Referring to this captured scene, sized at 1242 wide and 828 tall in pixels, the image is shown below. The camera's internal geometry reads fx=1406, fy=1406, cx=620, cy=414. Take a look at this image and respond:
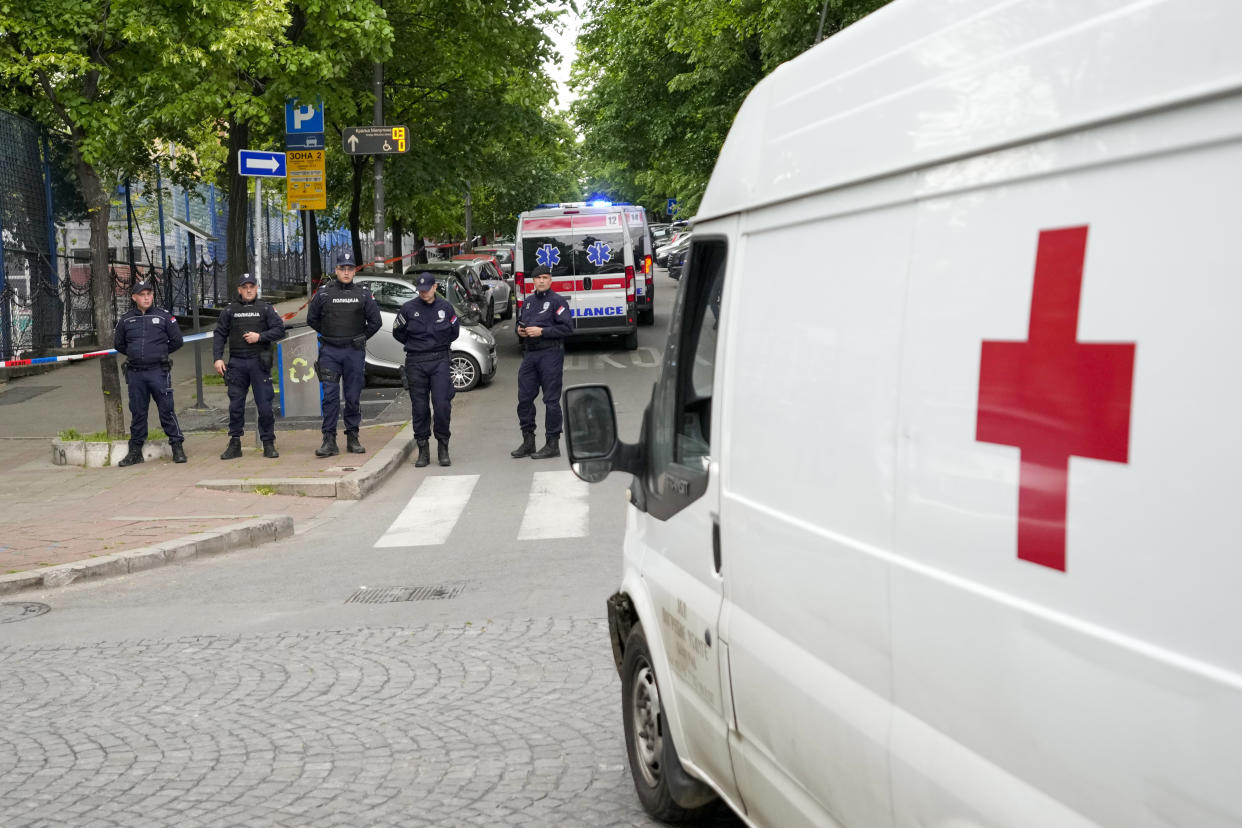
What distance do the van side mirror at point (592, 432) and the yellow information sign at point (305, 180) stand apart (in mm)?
14197

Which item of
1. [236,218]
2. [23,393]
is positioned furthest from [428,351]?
[23,393]

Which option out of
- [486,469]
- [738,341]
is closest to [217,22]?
[486,469]

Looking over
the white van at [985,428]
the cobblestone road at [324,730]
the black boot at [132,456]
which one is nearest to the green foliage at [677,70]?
the black boot at [132,456]

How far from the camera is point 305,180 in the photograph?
18156mm

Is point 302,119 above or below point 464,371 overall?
above

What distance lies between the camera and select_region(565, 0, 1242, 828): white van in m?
1.90

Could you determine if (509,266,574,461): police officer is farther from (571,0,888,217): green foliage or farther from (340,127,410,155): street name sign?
(571,0,888,217): green foliage

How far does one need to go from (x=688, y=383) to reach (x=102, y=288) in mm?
12594

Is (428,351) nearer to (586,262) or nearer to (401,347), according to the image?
(401,347)

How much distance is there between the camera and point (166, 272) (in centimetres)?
2945

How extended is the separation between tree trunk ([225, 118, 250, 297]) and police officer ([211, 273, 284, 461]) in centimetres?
662

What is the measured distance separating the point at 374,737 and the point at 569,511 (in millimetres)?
5755

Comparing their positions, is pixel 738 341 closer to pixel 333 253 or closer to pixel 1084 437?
pixel 1084 437

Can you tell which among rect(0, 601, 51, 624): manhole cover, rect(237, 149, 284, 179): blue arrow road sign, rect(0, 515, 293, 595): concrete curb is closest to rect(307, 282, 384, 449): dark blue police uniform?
rect(237, 149, 284, 179): blue arrow road sign
